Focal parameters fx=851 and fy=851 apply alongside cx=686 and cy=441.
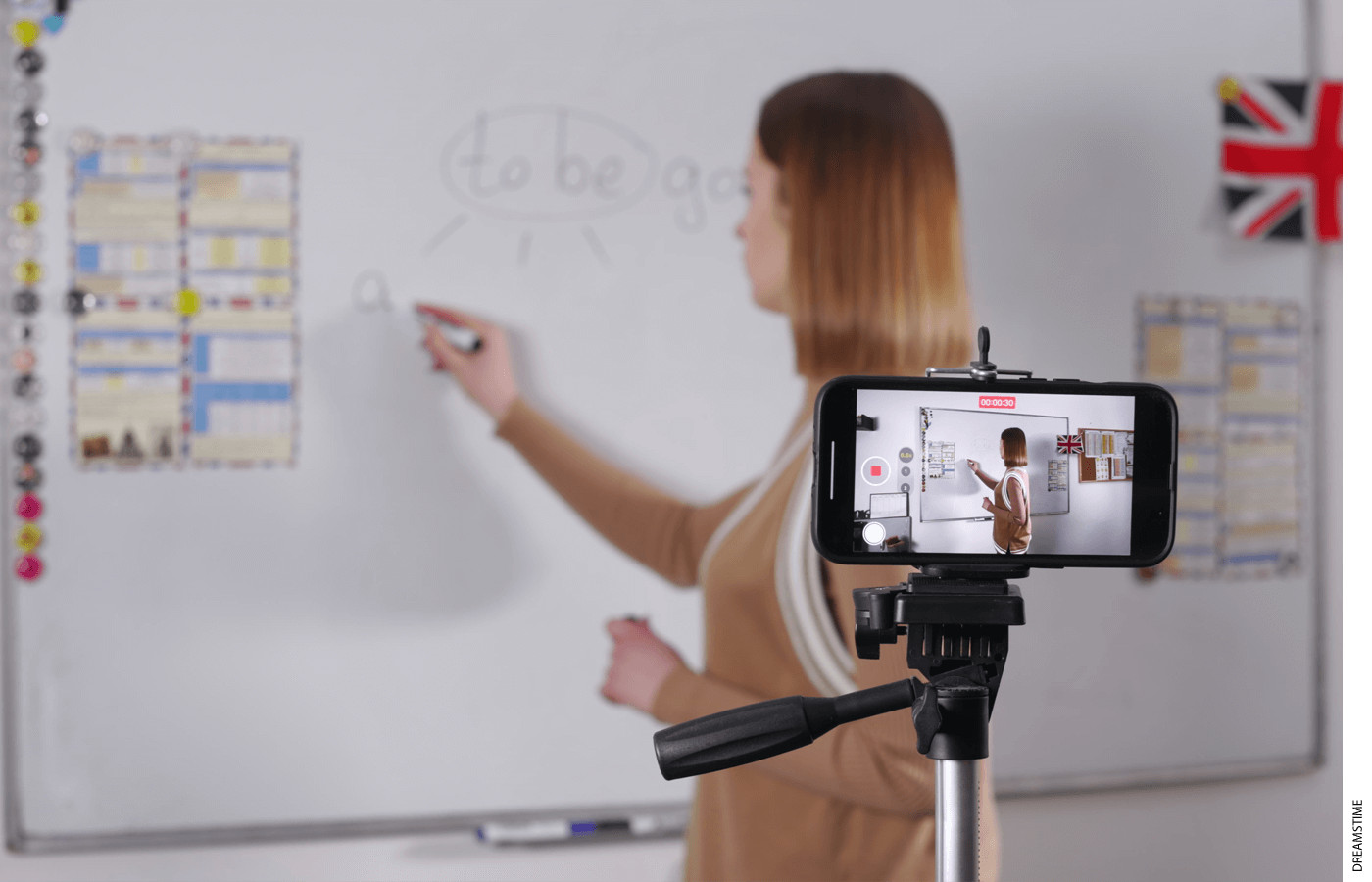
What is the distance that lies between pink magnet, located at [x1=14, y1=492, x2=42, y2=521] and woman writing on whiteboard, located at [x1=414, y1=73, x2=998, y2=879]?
0.46 meters

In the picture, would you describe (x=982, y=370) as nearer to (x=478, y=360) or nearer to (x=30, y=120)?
(x=478, y=360)

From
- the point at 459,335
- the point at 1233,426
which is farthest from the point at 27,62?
the point at 1233,426

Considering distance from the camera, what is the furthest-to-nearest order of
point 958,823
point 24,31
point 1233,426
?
1. point 1233,426
2. point 24,31
3. point 958,823

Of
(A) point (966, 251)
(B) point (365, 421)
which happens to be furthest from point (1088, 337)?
(B) point (365, 421)

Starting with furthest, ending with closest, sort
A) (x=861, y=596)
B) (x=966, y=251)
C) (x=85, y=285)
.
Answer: (x=966, y=251), (x=85, y=285), (x=861, y=596)

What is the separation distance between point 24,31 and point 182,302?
0.34 m

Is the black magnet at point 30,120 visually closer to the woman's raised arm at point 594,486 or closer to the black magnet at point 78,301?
the black magnet at point 78,301

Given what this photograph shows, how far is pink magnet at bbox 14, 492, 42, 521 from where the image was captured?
3.09 feet

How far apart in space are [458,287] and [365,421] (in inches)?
7.5

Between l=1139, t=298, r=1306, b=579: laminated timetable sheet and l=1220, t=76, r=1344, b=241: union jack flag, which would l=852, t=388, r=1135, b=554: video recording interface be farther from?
l=1220, t=76, r=1344, b=241: union jack flag

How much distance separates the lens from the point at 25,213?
3.10 ft

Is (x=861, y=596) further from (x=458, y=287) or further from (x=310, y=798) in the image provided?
(x=310, y=798)

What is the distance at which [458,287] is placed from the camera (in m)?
1.00

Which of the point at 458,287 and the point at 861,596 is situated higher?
the point at 458,287
